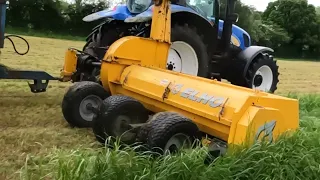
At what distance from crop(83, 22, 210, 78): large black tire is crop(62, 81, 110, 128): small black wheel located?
1139mm

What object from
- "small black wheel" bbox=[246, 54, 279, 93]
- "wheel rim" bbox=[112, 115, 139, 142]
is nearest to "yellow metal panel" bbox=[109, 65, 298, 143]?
"wheel rim" bbox=[112, 115, 139, 142]

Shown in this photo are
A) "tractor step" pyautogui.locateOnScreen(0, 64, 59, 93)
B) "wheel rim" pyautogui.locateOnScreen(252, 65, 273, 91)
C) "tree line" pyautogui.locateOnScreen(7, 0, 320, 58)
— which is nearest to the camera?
"tractor step" pyautogui.locateOnScreen(0, 64, 59, 93)

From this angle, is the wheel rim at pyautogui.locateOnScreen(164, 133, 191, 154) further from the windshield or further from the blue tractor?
the windshield

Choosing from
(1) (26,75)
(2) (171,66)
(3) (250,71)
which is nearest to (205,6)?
(3) (250,71)

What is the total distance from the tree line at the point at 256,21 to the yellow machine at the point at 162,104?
2397 centimetres

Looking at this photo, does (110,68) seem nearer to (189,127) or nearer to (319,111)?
(189,127)

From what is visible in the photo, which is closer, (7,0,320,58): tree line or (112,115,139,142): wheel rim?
(112,115,139,142): wheel rim

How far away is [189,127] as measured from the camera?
11.9 feet

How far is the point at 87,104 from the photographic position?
516cm

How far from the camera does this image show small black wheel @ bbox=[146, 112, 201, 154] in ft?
11.3

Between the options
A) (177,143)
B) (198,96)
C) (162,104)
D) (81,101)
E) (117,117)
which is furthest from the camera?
(81,101)

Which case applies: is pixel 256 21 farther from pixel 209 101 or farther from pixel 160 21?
pixel 209 101

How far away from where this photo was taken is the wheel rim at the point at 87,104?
5.14 meters

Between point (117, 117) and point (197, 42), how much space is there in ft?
7.50
